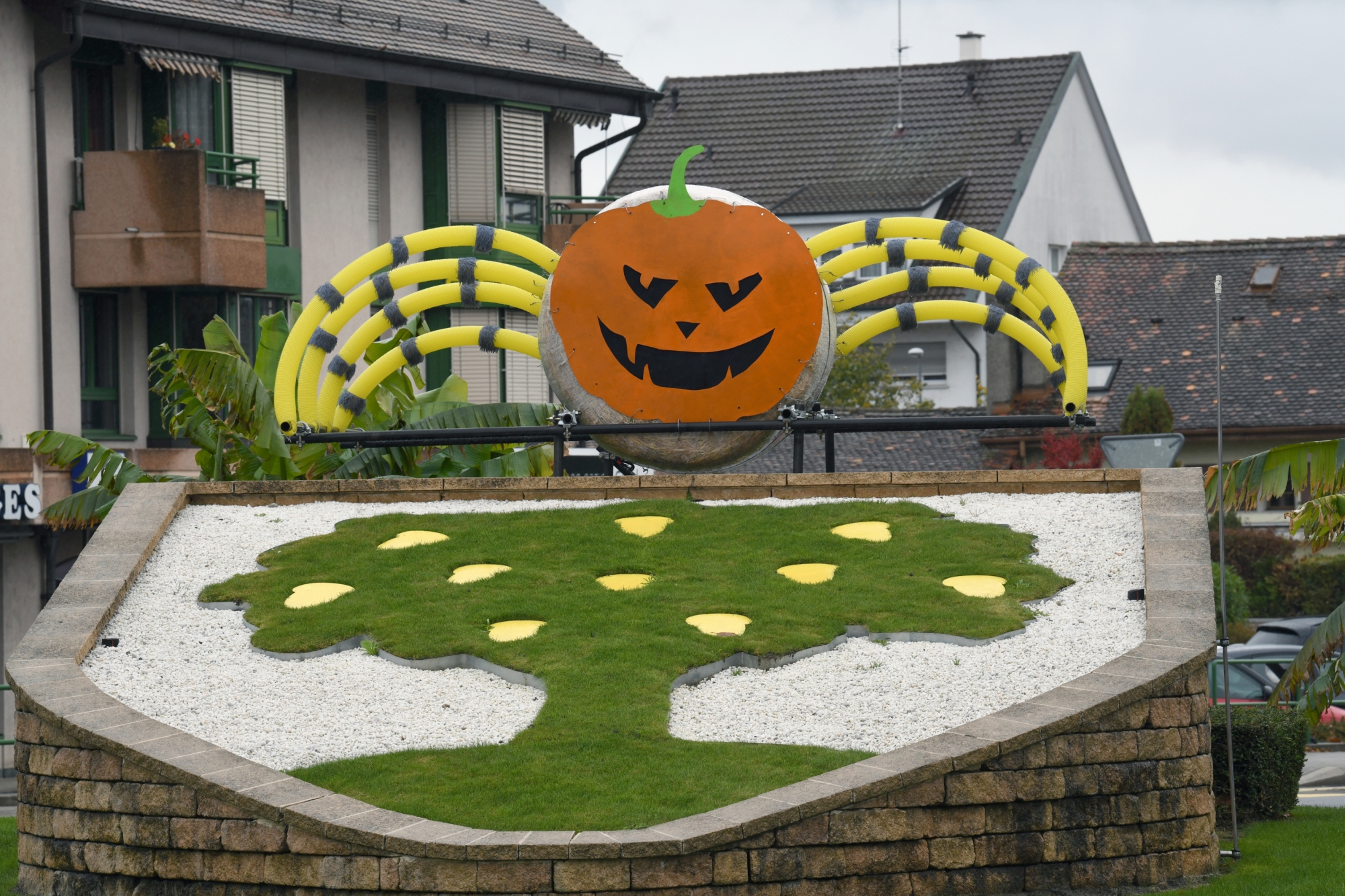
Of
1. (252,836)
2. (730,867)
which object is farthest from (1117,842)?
(252,836)

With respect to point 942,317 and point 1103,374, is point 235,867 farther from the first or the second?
point 1103,374

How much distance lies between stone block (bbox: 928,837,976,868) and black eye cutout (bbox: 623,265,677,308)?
23.7 feet

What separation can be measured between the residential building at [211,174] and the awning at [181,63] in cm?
4

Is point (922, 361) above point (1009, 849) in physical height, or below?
above

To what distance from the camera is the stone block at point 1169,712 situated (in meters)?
11.0

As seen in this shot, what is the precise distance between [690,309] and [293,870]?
7561 millimetres

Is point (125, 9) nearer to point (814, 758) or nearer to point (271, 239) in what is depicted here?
point (271, 239)

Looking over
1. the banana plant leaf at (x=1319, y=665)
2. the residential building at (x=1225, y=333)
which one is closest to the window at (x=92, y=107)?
the banana plant leaf at (x=1319, y=665)

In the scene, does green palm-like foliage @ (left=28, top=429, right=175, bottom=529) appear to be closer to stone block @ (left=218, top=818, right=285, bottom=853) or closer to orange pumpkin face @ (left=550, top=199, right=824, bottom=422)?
orange pumpkin face @ (left=550, top=199, right=824, bottom=422)

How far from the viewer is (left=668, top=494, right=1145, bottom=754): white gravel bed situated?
11.3 m

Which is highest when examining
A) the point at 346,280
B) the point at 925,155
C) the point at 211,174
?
the point at 925,155

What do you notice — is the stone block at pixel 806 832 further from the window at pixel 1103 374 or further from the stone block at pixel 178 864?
the window at pixel 1103 374

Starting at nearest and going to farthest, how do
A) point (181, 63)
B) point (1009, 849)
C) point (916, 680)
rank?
1. point (1009, 849)
2. point (916, 680)
3. point (181, 63)

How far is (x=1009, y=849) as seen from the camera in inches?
414
